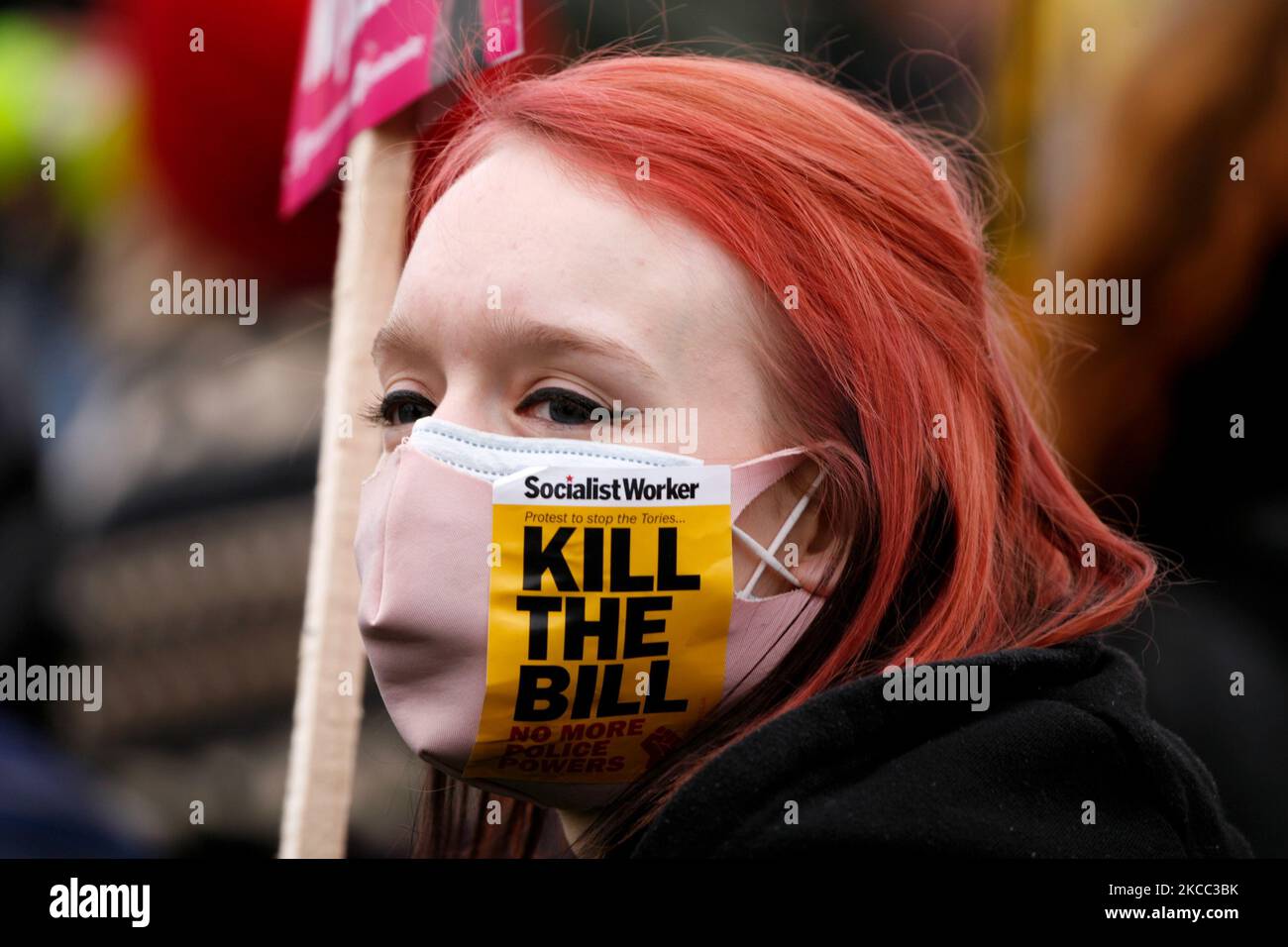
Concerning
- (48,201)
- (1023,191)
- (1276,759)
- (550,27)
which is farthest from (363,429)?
(48,201)

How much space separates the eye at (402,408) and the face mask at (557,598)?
0.15 m

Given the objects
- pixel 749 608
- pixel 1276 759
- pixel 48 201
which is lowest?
pixel 1276 759

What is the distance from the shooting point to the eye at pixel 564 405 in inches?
83.7

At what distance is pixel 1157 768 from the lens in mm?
2039

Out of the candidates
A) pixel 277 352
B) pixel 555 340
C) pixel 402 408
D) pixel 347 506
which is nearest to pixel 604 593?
pixel 555 340

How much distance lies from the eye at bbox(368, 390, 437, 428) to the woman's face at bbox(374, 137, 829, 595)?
10cm

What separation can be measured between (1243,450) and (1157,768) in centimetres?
164

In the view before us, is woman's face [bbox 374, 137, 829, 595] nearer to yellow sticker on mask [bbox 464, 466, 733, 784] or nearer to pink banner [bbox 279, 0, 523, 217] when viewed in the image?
yellow sticker on mask [bbox 464, 466, 733, 784]

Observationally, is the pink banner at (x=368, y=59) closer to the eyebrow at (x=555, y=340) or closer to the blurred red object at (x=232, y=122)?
the eyebrow at (x=555, y=340)

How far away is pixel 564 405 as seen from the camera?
7.09ft
